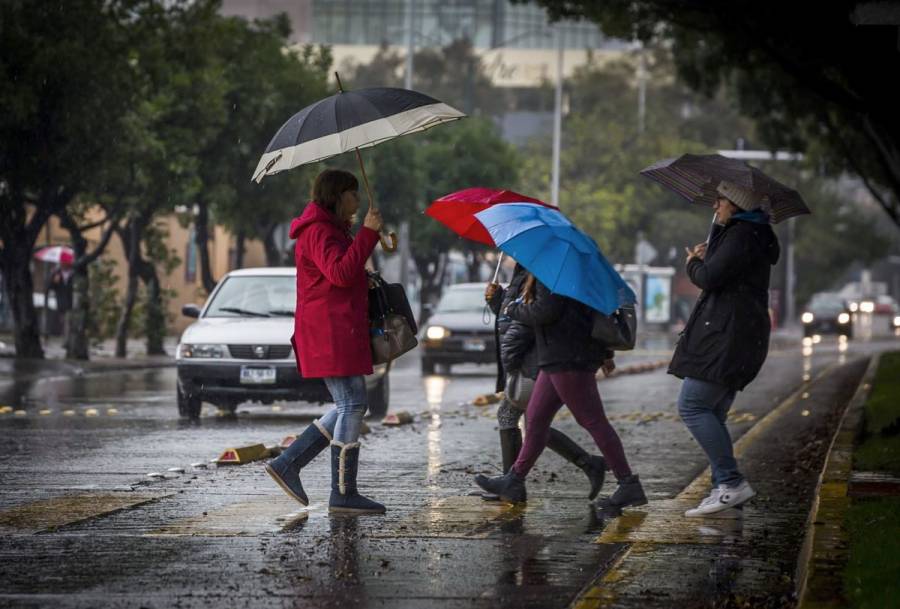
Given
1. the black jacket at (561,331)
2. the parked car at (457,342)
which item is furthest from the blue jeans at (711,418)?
the parked car at (457,342)

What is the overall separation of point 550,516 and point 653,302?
57103 mm

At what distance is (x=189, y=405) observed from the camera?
59.4 feet

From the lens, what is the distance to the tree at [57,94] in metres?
26.8

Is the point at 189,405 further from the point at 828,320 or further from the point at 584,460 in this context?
the point at 828,320

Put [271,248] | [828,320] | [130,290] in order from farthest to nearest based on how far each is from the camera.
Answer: [828,320], [271,248], [130,290]

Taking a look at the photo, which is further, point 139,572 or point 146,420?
point 146,420

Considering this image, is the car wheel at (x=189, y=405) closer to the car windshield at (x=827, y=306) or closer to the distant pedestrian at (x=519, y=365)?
the distant pedestrian at (x=519, y=365)

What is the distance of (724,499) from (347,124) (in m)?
2.88

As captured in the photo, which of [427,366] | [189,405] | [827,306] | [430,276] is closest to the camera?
[189,405]

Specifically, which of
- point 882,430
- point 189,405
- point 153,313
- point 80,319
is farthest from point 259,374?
point 153,313

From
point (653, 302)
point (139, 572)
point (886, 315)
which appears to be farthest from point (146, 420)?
point (886, 315)

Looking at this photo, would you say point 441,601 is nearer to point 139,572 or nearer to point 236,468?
point 139,572

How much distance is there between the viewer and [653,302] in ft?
219

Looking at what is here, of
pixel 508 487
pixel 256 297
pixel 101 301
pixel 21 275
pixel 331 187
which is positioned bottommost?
pixel 508 487
